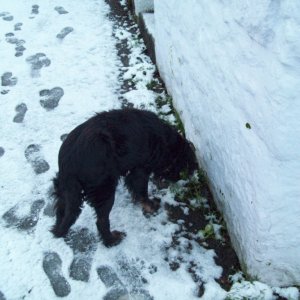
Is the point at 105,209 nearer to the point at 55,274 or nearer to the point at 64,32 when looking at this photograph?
the point at 55,274

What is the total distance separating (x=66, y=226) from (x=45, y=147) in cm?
140

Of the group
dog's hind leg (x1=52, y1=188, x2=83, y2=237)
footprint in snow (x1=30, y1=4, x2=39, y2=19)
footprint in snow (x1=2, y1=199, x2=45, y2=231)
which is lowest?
footprint in snow (x1=2, y1=199, x2=45, y2=231)

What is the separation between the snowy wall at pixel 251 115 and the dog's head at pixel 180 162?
178mm

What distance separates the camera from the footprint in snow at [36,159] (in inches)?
151

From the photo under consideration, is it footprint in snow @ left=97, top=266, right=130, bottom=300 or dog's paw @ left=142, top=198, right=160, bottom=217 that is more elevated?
dog's paw @ left=142, top=198, right=160, bottom=217

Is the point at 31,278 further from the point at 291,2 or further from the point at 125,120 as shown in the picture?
the point at 291,2

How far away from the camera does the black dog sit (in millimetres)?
2658

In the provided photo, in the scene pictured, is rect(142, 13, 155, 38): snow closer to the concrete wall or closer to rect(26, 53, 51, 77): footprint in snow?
the concrete wall

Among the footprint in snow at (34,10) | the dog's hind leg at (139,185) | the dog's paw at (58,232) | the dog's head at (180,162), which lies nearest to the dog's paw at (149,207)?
the dog's hind leg at (139,185)

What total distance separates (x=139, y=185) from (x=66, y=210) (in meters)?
0.65

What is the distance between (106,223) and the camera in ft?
9.86

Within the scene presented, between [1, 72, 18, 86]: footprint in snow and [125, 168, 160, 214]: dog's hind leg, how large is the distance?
9.23 ft

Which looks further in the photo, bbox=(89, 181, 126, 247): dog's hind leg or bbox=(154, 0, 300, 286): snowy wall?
bbox=(89, 181, 126, 247): dog's hind leg

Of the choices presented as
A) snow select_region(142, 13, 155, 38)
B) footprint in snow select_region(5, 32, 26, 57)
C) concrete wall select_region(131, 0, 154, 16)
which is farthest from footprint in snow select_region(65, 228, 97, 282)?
concrete wall select_region(131, 0, 154, 16)
